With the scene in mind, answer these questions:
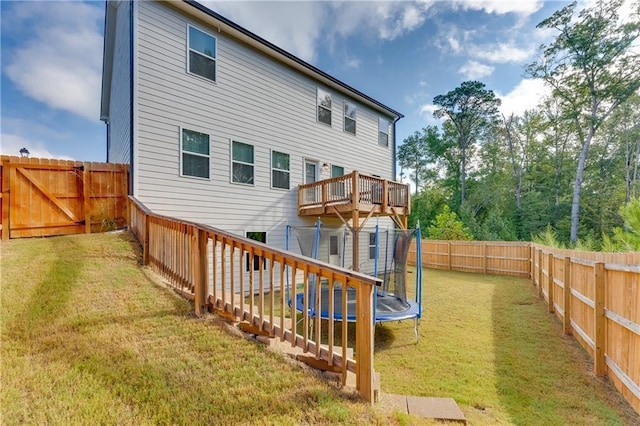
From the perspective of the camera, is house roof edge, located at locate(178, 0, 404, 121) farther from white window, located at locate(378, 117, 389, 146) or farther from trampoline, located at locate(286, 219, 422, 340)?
trampoline, located at locate(286, 219, 422, 340)

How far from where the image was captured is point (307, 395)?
92.2 inches

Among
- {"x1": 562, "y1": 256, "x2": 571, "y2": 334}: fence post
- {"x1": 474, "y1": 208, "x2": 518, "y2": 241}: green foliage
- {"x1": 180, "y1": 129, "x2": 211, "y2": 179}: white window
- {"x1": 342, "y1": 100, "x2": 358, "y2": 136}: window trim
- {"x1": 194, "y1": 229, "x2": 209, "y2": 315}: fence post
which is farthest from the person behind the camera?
{"x1": 474, "y1": 208, "x2": 518, "y2": 241}: green foliage

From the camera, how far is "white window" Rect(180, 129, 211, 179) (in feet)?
23.5

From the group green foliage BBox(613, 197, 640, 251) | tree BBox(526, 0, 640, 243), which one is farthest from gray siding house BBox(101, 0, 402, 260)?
tree BBox(526, 0, 640, 243)

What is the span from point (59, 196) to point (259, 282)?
5.48m

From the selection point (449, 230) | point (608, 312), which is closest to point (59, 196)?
point (608, 312)

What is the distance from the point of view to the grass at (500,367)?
A: 3023 mm

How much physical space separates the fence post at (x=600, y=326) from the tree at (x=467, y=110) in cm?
2210

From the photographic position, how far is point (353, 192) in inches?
326

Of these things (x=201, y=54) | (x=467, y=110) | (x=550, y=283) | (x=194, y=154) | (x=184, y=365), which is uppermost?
(x=467, y=110)

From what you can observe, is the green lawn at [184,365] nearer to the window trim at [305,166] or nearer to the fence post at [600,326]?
the fence post at [600,326]

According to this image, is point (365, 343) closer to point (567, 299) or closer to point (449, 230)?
point (567, 299)

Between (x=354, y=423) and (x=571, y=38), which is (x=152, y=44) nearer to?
(x=354, y=423)

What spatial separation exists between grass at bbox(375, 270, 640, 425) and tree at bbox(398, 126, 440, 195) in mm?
24623
